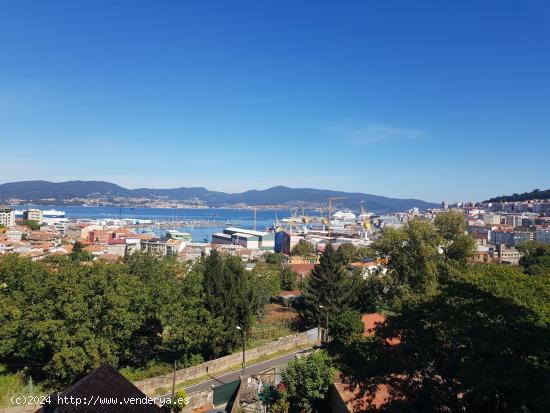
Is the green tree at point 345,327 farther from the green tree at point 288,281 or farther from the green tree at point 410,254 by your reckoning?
the green tree at point 288,281

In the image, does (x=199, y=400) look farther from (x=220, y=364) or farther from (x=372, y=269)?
(x=372, y=269)

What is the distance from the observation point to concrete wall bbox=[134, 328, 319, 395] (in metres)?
12.8

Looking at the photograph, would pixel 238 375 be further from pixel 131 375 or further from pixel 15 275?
pixel 15 275

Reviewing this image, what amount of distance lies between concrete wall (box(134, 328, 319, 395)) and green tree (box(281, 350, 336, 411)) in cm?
341

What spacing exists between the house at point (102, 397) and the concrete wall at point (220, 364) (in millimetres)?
4991

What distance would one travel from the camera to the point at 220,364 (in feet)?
48.0

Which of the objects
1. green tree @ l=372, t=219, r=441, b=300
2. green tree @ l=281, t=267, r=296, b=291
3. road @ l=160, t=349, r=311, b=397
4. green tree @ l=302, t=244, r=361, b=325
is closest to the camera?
road @ l=160, t=349, r=311, b=397

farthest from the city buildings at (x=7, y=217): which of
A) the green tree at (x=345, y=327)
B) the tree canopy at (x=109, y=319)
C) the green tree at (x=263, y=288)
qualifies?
the green tree at (x=345, y=327)

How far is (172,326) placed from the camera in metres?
14.3

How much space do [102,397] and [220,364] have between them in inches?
304

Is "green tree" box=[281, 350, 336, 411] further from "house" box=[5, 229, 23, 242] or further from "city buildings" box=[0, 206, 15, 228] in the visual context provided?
"city buildings" box=[0, 206, 15, 228]

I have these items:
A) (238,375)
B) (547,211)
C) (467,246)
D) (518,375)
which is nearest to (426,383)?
(518,375)

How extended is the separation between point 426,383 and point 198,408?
6.47 meters

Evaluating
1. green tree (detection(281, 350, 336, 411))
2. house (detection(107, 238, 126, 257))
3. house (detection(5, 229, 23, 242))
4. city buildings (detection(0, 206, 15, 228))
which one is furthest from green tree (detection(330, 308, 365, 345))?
city buildings (detection(0, 206, 15, 228))
